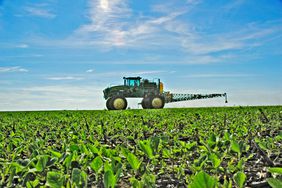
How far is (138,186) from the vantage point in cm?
125

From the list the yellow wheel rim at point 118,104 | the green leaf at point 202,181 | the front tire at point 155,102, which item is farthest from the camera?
the front tire at point 155,102

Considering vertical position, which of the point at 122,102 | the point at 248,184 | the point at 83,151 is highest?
the point at 122,102

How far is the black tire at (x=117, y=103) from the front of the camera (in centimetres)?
2047

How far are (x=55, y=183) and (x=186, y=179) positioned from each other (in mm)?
585

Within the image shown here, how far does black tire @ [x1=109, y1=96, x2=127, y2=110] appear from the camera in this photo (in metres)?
20.5

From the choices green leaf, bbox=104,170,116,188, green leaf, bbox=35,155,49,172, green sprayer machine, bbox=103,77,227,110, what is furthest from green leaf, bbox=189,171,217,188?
green sprayer machine, bbox=103,77,227,110

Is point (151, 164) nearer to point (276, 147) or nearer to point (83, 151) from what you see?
point (83, 151)

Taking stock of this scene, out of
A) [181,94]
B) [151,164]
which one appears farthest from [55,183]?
[181,94]

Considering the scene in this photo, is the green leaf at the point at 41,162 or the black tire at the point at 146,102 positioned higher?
the black tire at the point at 146,102

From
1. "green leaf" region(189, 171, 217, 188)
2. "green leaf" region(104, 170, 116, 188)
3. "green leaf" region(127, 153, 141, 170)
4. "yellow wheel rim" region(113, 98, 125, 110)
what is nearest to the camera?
"green leaf" region(189, 171, 217, 188)

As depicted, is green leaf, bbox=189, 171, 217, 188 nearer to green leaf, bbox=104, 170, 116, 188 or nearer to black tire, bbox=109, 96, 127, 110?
green leaf, bbox=104, 170, 116, 188

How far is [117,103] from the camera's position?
2048 centimetres

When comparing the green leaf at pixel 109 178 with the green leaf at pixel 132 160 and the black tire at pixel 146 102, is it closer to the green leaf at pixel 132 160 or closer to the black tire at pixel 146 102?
the green leaf at pixel 132 160

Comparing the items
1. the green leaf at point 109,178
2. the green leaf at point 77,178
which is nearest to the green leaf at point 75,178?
the green leaf at point 77,178
